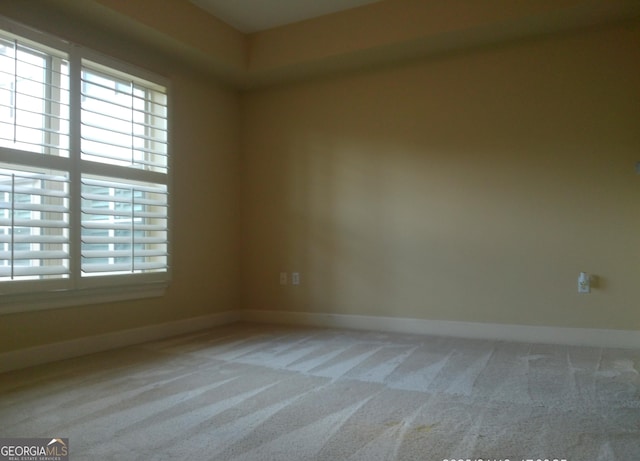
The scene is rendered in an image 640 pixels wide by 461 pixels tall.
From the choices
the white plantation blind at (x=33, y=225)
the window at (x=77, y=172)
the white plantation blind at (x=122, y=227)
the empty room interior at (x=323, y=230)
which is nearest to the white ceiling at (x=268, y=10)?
the empty room interior at (x=323, y=230)

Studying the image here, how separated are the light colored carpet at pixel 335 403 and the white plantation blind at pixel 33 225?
63 cm

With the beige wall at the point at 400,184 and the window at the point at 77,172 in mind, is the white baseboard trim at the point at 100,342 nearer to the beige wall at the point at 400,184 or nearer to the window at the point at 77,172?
the beige wall at the point at 400,184

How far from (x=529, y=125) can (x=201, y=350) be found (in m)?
2.97

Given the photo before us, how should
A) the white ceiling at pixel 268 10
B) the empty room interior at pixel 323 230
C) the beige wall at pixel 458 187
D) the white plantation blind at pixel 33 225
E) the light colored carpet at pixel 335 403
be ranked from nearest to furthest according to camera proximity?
the light colored carpet at pixel 335 403, the empty room interior at pixel 323 230, the white plantation blind at pixel 33 225, the beige wall at pixel 458 187, the white ceiling at pixel 268 10

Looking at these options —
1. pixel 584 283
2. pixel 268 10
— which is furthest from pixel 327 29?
pixel 584 283

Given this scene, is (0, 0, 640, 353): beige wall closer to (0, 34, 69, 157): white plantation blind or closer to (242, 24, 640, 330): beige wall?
(242, 24, 640, 330): beige wall

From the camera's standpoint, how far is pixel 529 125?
3.48 m

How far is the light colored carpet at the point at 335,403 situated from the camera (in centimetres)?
169

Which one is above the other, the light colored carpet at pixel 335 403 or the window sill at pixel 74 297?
the window sill at pixel 74 297

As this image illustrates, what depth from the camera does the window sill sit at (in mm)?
2691

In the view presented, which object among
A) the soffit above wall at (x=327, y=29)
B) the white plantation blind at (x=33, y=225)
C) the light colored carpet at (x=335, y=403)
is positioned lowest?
the light colored carpet at (x=335, y=403)

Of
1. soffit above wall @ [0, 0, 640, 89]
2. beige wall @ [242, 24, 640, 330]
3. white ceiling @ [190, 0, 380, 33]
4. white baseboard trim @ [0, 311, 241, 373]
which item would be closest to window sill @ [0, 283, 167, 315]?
white baseboard trim @ [0, 311, 241, 373]

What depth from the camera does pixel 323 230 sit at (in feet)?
13.8

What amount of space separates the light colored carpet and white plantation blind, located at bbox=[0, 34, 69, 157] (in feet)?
4.61
